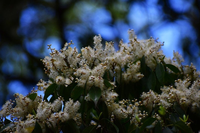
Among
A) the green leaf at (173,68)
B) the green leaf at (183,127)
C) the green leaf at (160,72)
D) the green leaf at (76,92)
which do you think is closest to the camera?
the green leaf at (183,127)

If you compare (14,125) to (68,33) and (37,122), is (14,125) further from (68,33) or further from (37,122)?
(68,33)

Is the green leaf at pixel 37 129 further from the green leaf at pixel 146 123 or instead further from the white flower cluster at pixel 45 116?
the green leaf at pixel 146 123

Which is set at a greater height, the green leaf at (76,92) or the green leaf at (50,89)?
the green leaf at (50,89)

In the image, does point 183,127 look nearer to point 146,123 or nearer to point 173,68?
point 146,123

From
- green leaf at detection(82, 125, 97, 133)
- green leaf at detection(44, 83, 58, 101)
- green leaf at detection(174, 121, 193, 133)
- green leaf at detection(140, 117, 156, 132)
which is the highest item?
green leaf at detection(44, 83, 58, 101)

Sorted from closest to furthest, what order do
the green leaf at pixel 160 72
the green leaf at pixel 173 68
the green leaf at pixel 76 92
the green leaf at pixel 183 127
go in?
the green leaf at pixel 183 127 < the green leaf at pixel 76 92 < the green leaf at pixel 160 72 < the green leaf at pixel 173 68

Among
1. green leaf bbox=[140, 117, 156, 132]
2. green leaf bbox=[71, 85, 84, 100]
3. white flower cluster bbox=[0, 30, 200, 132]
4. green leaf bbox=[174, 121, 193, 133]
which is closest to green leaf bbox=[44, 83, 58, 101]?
white flower cluster bbox=[0, 30, 200, 132]

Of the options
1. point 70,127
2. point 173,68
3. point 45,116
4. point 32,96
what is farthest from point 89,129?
point 173,68

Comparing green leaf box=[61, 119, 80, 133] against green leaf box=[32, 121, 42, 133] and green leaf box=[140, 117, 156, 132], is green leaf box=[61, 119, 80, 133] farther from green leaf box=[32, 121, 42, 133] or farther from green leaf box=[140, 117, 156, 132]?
green leaf box=[140, 117, 156, 132]

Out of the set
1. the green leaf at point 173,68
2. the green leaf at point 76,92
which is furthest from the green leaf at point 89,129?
the green leaf at point 173,68
